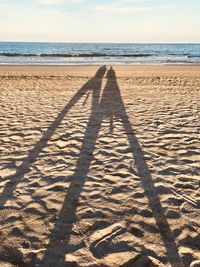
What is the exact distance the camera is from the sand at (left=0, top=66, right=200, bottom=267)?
2.95 metres

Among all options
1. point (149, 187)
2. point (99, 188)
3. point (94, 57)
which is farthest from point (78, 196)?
point (94, 57)

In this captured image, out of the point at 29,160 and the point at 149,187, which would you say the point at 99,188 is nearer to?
the point at 149,187

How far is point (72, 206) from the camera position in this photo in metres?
3.70

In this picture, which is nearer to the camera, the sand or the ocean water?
the sand

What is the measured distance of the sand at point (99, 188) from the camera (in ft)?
9.66

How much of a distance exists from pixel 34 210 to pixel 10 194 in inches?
22.4

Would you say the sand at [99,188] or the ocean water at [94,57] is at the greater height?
the ocean water at [94,57]

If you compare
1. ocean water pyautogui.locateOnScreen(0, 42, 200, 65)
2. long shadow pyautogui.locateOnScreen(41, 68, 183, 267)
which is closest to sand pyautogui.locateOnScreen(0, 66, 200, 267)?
long shadow pyautogui.locateOnScreen(41, 68, 183, 267)

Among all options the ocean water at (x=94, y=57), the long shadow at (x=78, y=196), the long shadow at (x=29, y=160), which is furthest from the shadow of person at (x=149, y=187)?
the ocean water at (x=94, y=57)

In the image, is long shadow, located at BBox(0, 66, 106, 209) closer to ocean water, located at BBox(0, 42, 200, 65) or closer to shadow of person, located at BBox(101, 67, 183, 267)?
shadow of person, located at BBox(101, 67, 183, 267)

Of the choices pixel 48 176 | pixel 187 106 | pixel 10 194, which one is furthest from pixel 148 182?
pixel 187 106

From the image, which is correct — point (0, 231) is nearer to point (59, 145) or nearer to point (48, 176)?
point (48, 176)

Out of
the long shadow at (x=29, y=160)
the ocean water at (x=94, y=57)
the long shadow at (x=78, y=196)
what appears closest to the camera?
the long shadow at (x=78, y=196)

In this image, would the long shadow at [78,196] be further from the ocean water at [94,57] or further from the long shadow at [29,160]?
the ocean water at [94,57]
